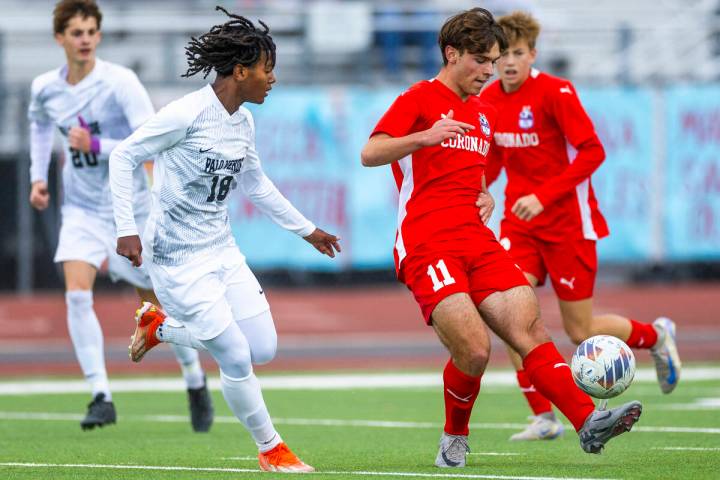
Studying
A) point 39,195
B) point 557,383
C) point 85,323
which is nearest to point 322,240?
point 557,383

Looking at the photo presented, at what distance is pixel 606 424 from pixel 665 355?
3279mm

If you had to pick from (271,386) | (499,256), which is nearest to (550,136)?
(499,256)

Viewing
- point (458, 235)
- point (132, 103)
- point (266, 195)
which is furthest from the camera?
point (132, 103)

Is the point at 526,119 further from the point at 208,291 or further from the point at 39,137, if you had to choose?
the point at 39,137

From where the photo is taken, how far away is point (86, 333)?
9836mm

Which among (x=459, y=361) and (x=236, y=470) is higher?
(x=459, y=361)

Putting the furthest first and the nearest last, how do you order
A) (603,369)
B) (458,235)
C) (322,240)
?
(322,240) → (458,235) → (603,369)

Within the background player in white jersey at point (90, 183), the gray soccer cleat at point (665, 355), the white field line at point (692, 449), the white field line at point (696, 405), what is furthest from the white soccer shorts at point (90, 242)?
the white field line at point (696, 405)

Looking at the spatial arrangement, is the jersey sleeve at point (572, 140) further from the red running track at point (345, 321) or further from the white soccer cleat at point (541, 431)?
the red running track at point (345, 321)

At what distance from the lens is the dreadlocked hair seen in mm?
7121

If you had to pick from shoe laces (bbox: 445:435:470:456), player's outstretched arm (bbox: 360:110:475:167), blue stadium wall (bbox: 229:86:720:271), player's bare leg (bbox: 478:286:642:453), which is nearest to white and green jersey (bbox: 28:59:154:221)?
player's outstretched arm (bbox: 360:110:475:167)

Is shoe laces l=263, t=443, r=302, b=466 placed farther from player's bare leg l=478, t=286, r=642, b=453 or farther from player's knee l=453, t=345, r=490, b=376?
player's bare leg l=478, t=286, r=642, b=453

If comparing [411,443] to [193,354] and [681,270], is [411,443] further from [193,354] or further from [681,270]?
[681,270]

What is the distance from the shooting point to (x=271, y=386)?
14.0m
